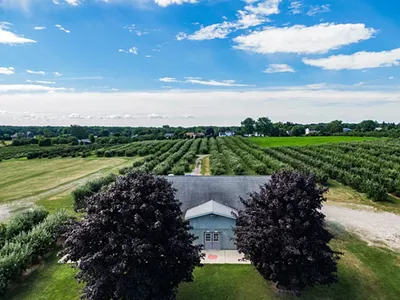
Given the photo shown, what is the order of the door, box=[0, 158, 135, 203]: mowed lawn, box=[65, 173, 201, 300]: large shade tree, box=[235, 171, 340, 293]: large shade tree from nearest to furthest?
box=[65, 173, 201, 300]: large shade tree < box=[235, 171, 340, 293]: large shade tree < the door < box=[0, 158, 135, 203]: mowed lawn

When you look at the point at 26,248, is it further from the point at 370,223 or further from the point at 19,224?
the point at 370,223

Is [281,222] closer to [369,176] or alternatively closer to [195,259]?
[195,259]

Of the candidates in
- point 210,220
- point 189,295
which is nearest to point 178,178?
point 210,220

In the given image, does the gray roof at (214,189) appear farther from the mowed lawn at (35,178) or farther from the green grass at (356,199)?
the mowed lawn at (35,178)

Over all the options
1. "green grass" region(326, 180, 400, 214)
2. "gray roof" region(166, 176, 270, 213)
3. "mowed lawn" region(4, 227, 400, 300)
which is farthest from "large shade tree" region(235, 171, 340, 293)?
"green grass" region(326, 180, 400, 214)

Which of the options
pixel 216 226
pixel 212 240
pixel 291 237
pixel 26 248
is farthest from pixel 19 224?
pixel 291 237

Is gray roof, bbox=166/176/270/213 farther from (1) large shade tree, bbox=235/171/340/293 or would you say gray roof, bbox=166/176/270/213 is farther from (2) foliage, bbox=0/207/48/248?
(2) foliage, bbox=0/207/48/248
